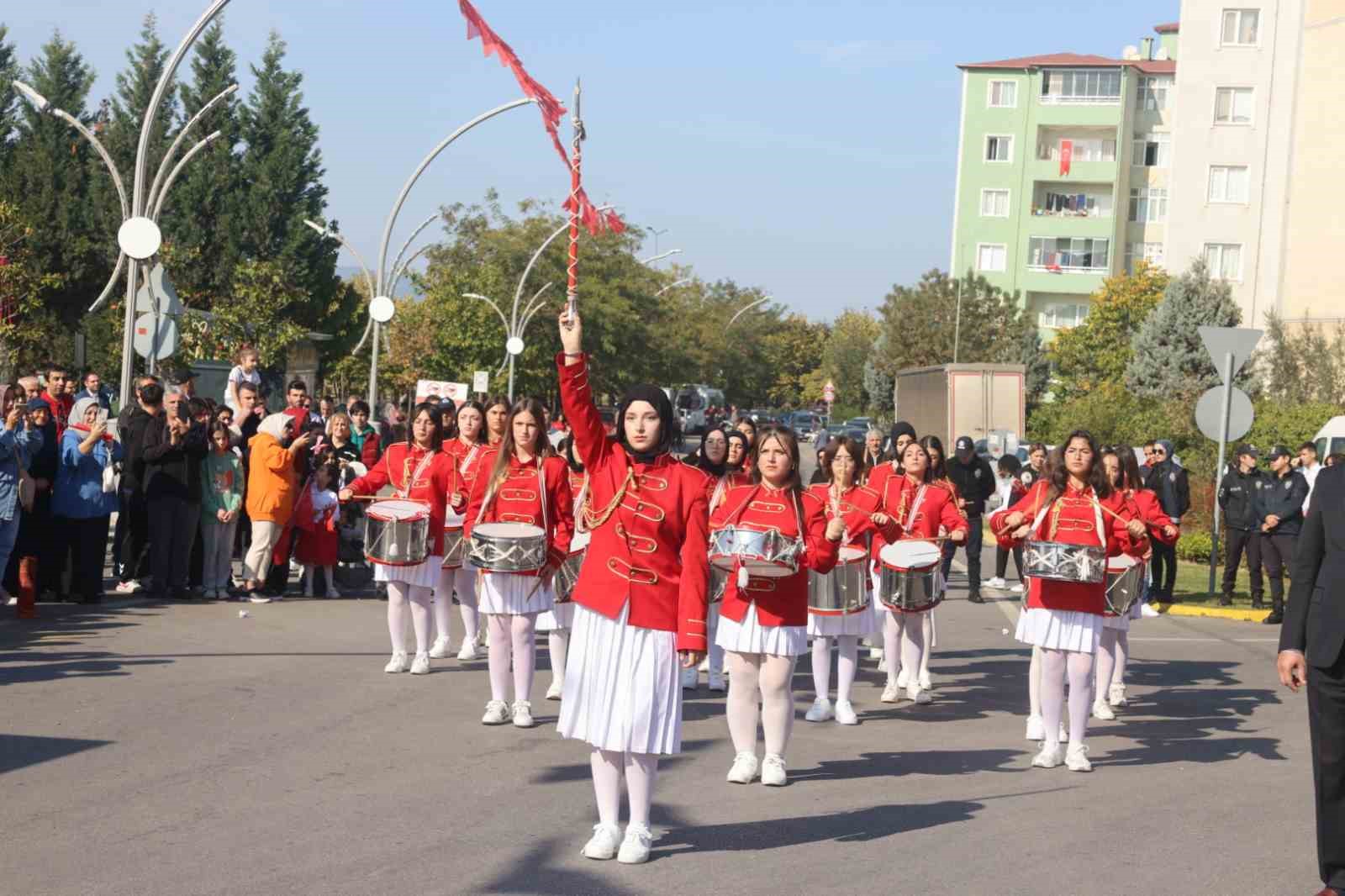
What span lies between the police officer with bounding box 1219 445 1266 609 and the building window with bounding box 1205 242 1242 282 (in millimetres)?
47964

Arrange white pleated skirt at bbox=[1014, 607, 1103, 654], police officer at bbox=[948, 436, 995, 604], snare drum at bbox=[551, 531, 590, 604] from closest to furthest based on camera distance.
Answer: white pleated skirt at bbox=[1014, 607, 1103, 654]
snare drum at bbox=[551, 531, 590, 604]
police officer at bbox=[948, 436, 995, 604]

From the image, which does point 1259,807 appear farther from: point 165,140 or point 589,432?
point 165,140

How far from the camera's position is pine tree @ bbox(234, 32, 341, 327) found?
58.4 meters

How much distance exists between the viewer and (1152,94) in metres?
78.3

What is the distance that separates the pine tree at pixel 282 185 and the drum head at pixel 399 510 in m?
48.0

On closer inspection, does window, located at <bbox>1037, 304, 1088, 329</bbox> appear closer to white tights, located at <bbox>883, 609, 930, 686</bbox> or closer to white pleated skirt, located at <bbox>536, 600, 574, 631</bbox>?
white tights, located at <bbox>883, 609, 930, 686</bbox>

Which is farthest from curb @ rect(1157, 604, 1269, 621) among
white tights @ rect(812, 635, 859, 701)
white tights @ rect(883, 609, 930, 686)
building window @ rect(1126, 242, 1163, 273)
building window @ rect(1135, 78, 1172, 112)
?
building window @ rect(1135, 78, 1172, 112)

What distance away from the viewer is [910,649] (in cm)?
1199

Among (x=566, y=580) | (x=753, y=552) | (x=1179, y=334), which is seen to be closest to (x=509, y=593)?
(x=566, y=580)

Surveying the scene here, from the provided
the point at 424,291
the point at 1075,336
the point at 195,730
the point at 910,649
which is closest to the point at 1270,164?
the point at 1075,336

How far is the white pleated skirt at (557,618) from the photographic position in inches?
428

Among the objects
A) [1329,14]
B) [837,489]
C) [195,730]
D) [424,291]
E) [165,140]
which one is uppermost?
[1329,14]

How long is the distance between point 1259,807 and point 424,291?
55.8m

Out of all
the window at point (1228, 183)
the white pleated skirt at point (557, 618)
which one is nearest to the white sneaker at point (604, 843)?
the white pleated skirt at point (557, 618)
